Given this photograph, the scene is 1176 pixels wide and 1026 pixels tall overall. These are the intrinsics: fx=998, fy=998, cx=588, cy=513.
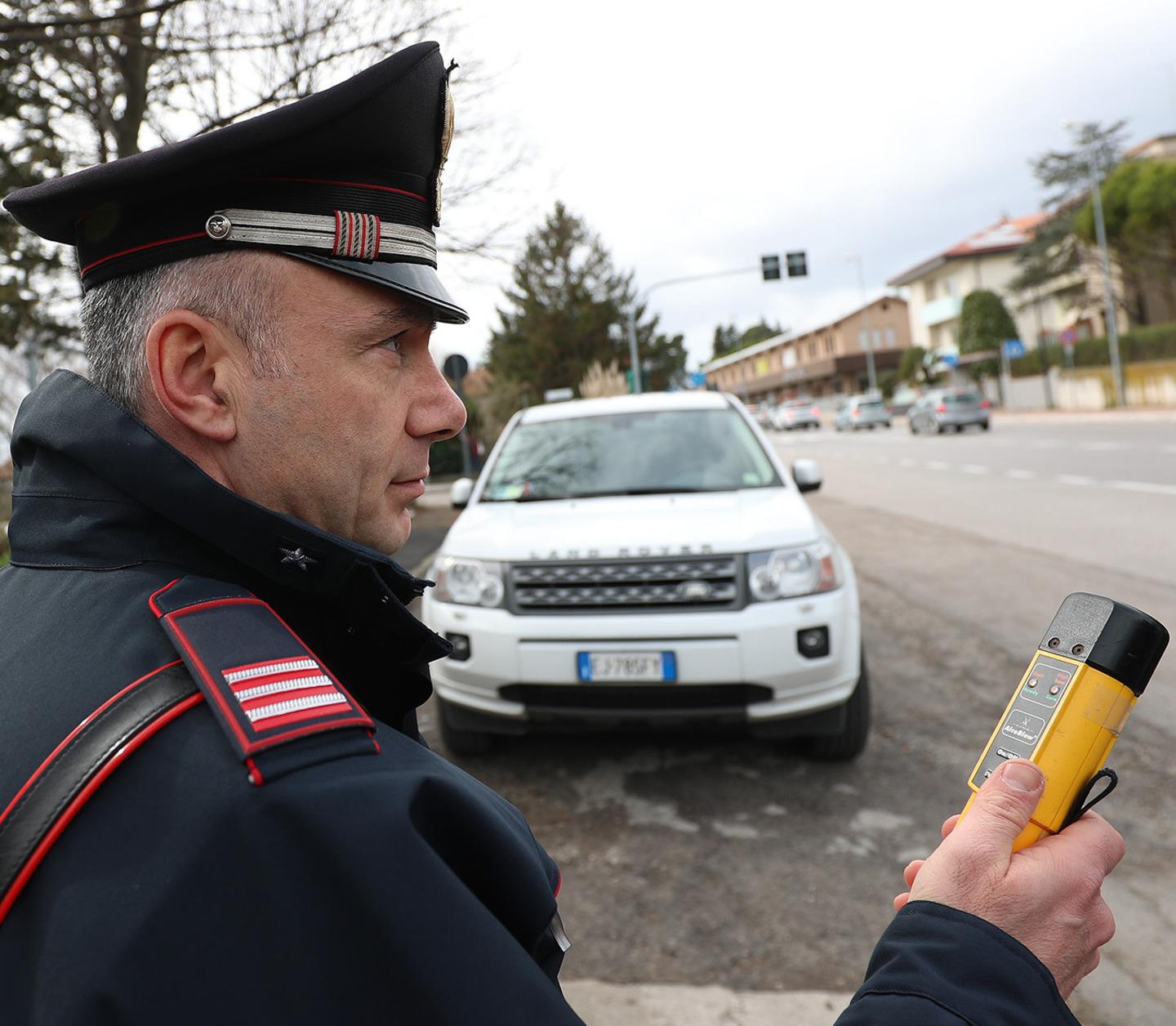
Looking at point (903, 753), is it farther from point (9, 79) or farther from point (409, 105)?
point (9, 79)

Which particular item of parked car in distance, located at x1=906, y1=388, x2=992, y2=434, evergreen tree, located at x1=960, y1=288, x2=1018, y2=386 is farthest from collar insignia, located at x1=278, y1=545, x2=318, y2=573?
evergreen tree, located at x1=960, y1=288, x2=1018, y2=386

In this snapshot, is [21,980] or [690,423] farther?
[690,423]

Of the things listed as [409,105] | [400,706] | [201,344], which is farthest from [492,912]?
[409,105]

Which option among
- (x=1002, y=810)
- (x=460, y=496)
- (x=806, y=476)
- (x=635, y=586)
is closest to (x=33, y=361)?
(x=460, y=496)

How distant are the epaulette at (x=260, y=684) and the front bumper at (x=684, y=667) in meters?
3.04

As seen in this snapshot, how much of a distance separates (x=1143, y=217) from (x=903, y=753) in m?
37.9

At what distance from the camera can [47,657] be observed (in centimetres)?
91

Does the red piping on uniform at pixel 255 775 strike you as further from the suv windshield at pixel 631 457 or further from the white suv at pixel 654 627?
the suv windshield at pixel 631 457

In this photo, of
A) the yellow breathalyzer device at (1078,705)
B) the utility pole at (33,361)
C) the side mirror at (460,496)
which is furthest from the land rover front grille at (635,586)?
the utility pole at (33,361)

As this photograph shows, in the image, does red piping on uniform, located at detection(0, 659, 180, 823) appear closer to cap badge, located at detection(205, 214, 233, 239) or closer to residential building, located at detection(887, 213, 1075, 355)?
cap badge, located at detection(205, 214, 233, 239)

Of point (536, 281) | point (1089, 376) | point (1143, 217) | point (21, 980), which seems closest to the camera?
point (21, 980)

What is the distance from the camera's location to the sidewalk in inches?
99.8

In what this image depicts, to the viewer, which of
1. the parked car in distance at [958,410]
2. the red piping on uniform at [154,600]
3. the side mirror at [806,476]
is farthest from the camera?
the parked car in distance at [958,410]

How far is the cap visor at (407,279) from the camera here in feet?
3.55
